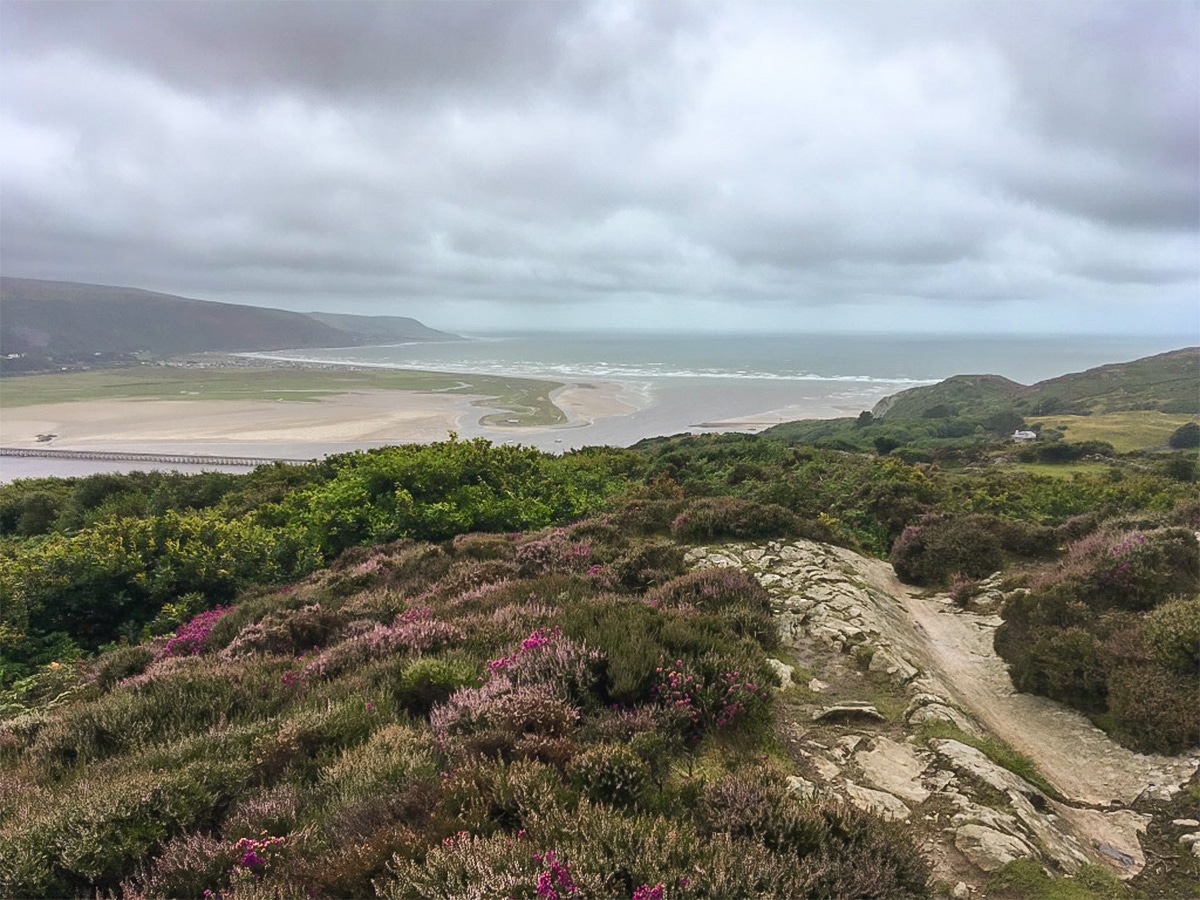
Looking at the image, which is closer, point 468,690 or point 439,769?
point 439,769

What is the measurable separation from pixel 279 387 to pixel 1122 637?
9404 cm

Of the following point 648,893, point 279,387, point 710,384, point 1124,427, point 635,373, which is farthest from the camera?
point 635,373

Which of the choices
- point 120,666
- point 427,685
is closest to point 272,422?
point 120,666

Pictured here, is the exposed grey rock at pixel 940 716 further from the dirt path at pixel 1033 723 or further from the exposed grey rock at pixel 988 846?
the exposed grey rock at pixel 988 846

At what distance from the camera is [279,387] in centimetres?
8369

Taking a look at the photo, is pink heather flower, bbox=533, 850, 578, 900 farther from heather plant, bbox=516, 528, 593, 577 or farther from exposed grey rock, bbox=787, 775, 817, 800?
heather plant, bbox=516, 528, 593, 577

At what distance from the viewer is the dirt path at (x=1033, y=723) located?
4906 millimetres

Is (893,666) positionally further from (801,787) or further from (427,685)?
(427,685)

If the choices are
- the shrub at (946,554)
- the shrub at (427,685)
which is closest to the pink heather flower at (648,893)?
the shrub at (427,685)

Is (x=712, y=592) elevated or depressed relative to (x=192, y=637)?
elevated

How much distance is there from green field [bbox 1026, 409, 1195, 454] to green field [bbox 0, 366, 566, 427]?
43840 millimetres

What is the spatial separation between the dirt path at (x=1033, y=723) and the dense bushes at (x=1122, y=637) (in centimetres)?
18

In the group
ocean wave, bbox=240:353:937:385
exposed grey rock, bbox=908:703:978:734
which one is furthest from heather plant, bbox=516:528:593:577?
ocean wave, bbox=240:353:937:385

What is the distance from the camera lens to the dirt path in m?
4.91
